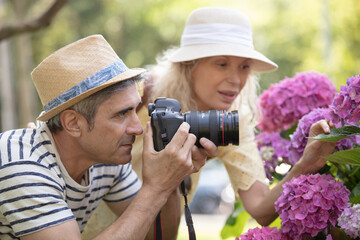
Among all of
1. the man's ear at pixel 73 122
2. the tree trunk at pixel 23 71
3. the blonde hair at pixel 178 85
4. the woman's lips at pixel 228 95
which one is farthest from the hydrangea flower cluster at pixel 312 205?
the tree trunk at pixel 23 71

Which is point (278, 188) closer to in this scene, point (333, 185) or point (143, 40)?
point (333, 185)

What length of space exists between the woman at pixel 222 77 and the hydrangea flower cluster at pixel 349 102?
902mm

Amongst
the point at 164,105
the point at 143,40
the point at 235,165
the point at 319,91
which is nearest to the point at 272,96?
the point at 319,91

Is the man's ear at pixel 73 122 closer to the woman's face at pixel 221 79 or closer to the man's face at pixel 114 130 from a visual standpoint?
the man's face at pixel 114 130

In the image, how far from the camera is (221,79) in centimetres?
298

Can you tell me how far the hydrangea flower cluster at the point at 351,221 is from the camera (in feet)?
5.80

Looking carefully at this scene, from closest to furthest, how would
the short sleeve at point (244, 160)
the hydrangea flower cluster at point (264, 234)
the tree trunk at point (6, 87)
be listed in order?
1. the hydrangea flower cluster at point (264, 234)
2. the short sleeve at point (244, 160)
3. the tree trunk at point (6, 87)

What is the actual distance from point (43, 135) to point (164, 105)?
562 mm

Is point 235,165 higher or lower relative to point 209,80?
lower

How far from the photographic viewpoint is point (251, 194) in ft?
9.14

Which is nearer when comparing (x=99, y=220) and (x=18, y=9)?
(x=99, y=220)

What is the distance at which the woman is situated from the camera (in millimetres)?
2873

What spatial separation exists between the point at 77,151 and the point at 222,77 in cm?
106

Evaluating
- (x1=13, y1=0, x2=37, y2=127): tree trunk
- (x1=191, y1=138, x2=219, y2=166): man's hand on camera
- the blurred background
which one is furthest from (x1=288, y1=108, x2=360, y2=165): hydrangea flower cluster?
(x1=13, y1=0, x2=37, y2=127): tree trunk
